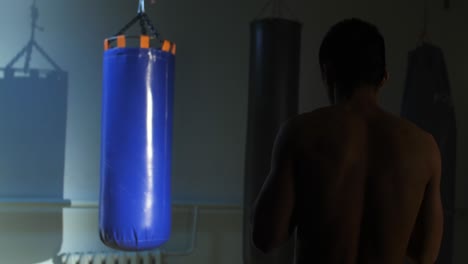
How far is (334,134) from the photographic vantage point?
1153 mm

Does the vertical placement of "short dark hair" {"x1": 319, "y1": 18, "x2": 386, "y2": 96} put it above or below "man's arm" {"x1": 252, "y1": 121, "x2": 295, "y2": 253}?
above

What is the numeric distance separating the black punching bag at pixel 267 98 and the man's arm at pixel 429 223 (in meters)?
0.94

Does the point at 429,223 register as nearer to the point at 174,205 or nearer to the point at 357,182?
the point at 357,182

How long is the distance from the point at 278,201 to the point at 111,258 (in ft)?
5.43

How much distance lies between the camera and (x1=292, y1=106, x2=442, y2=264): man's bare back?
1.15 metres

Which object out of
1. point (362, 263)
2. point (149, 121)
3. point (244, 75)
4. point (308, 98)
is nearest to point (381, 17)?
point (308, 98)

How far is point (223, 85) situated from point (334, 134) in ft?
5.50

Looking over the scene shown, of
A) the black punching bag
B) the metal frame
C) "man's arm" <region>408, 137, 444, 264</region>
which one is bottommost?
the metal frame

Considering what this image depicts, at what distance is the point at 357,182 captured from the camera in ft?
3.74

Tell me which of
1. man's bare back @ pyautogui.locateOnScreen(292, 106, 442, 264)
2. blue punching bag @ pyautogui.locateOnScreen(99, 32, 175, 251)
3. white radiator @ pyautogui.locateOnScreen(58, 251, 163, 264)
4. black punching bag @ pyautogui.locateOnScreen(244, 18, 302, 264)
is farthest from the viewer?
white radiator @ pyautogui.locateOnScreen(58, 251, 163, 264)

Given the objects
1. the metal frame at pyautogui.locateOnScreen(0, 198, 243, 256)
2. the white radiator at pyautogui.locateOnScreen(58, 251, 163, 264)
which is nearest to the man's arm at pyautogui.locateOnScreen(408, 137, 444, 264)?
the metal frame at pyautogui.locateOnScreen(0, 198, 243, 256)

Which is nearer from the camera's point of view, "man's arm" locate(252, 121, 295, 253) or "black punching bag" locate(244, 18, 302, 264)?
"man's arm" locate(252, 121, 295, 253)

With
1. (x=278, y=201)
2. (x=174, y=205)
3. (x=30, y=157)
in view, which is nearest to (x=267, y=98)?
(x=174, y=205)

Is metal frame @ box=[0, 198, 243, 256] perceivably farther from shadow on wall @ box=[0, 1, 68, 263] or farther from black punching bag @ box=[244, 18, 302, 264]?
black punching bag @ box=[244, 18, 302, 264]
